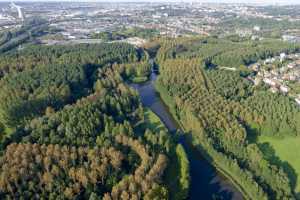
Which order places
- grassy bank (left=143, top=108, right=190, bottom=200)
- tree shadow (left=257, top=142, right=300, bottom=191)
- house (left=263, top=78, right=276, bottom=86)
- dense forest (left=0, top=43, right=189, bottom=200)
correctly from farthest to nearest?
house (left=263, top=78, right=276, bottom=86) → tree shadow (left=257, top=142, right=300, bottom=191) → grassy bank (left=143, top=108, right=190, bottom=200) → dense forest (left=0, top=43, right=189, bottom=200)

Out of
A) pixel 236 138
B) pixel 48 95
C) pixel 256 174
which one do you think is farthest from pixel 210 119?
pixel 48 95

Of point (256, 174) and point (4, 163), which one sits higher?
point (4, 163)

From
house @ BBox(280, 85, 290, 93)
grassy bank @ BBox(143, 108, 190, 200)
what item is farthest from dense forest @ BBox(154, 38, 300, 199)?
grassy bank @ BBox(143, 108, 190, 200)

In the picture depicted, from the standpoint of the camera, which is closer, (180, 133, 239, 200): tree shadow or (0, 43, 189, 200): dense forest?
(0, 43, 189, 200): dense forest

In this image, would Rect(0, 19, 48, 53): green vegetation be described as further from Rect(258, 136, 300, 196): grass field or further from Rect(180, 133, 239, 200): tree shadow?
Rect(258, 136, 300, 196): grass field

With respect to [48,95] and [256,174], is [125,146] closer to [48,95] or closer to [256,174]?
[256,174]

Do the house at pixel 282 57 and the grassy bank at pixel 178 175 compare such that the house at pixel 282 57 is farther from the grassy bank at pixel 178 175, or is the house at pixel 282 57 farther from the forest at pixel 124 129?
the grassy bank at pixel 178 175

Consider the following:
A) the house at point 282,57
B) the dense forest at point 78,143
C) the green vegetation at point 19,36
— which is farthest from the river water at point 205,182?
the green vegetation at point 19,36
